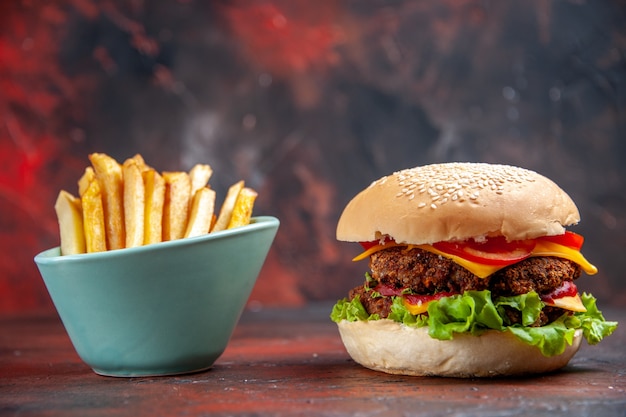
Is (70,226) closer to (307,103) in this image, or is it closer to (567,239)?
(567,239)

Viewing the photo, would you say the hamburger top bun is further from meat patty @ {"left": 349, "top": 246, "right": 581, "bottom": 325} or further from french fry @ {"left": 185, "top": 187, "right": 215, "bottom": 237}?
french fry @ {"left": 185, "top": 187, "right": 215, "bottom": 237}

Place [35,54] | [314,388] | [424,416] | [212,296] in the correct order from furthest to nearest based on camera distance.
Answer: [35,54] → [212,296] → [314,388] → [424,416]

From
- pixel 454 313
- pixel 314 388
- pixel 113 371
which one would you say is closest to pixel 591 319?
pixel 454 313

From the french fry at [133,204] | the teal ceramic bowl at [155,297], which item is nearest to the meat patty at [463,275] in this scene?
the teal ceramic bowl at [155,297]

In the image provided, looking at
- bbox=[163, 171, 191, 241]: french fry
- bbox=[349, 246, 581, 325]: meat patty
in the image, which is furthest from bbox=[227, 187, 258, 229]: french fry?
bbox=[349, 246, 581, 325]: meat patty

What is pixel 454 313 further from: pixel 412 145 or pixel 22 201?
pixel 22 201

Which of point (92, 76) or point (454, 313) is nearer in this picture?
point (454, 313)

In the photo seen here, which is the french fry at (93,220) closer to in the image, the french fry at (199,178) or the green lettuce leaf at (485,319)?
the french fry at (199,178)
